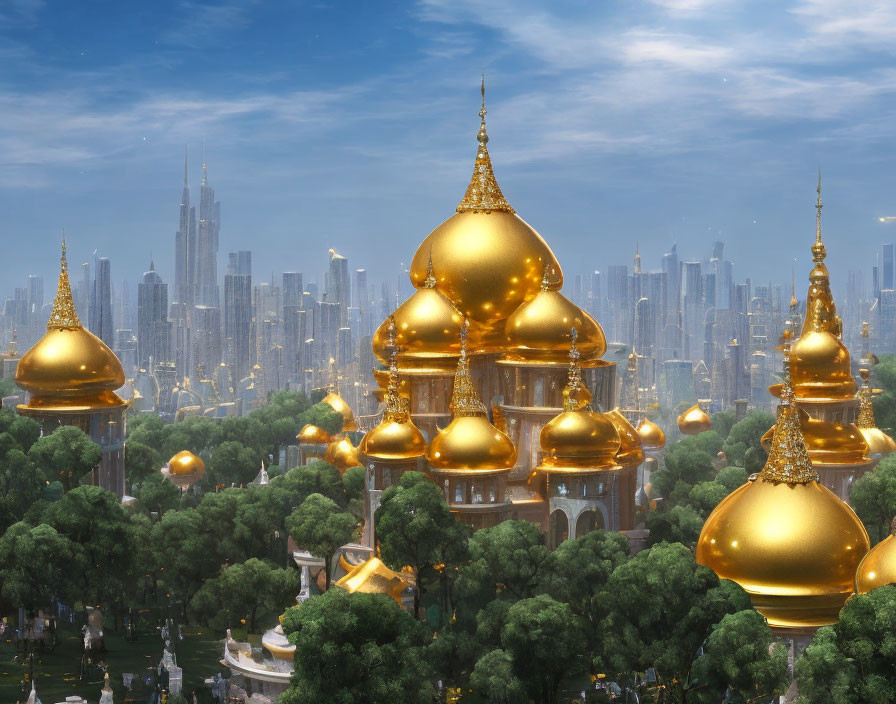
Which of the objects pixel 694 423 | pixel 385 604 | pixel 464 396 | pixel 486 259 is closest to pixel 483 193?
pixel 486 259

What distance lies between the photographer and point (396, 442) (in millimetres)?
41406

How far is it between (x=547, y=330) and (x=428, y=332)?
3556mm

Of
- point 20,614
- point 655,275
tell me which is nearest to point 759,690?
point 20,614

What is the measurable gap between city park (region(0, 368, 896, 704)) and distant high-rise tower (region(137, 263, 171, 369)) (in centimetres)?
4413

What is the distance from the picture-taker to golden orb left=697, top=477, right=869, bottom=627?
3178cm

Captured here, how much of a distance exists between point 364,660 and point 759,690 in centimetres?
758

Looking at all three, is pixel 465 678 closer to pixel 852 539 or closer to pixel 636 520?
pixel 852 539

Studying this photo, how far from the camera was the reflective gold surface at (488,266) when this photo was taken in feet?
152

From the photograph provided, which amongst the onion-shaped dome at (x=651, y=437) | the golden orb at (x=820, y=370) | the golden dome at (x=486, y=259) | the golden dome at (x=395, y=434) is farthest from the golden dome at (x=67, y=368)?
the onion-shaped dome at (x=651, y=437)

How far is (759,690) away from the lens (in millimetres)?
28703

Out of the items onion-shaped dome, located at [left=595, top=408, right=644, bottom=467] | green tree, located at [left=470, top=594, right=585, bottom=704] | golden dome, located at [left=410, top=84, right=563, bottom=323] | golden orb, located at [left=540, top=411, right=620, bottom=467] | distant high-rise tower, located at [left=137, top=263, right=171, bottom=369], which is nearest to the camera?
green tree, located at [left=470, top=594, right=585, bottom=704]

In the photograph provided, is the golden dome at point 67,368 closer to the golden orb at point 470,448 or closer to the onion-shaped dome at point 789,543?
the golden orb at point 470,448

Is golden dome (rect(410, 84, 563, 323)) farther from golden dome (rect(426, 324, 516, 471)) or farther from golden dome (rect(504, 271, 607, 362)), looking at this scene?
golden dome (rect(426, 324, 516, 471))

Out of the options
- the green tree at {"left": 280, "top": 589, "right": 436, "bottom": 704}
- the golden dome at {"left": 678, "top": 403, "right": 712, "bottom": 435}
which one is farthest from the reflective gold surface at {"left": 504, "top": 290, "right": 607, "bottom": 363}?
the golden dome at {"left": 678, "top": 403, "right": 712, "bottom": 435}
